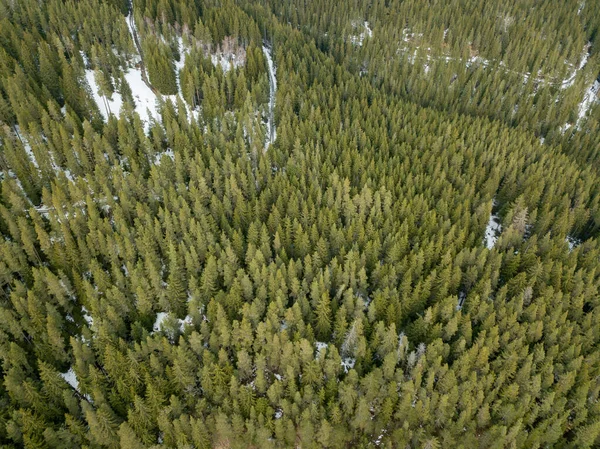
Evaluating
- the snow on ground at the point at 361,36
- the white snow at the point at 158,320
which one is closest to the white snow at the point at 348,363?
the white snow at the point at 158,320

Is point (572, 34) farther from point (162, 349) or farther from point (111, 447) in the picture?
point (111, 447)

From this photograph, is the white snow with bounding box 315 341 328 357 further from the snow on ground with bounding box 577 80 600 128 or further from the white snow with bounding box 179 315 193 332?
the snow on ground with bounding box 577 80 600 128

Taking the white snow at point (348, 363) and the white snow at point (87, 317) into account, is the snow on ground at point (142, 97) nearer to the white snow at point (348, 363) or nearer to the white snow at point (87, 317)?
the white snow at point (87, 317)

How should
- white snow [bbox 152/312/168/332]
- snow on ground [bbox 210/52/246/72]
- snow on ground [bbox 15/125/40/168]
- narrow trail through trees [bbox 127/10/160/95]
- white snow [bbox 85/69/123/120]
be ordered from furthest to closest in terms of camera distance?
snow on ground [bbox 210/52/246/72], narrow trail through trees [bbox 127/10/160/95], white snow [bbox 85/69/123/120], snow on ground [bbox 15/125/40/168], white snow [bbox 152/312/168/332]

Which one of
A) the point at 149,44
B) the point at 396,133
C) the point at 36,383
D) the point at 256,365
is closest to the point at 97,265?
the point at 36,383

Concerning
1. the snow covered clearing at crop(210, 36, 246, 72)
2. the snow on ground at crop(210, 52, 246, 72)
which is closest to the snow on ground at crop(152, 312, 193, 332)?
the snow on ground at crop(210, 52, 246, 72)

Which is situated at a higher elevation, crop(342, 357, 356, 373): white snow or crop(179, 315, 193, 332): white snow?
crop(342, 357, 356, 373): white snow

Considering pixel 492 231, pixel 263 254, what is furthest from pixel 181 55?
pixel 492 231

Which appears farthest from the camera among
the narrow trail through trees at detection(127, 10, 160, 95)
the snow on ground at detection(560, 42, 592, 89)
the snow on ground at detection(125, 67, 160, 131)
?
the snow on ground at detection(560, 42, 592, 89)

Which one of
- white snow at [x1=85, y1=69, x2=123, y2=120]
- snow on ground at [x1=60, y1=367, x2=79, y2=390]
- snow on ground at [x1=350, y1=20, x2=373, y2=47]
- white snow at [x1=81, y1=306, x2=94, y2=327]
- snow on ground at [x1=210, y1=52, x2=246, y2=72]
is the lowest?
snow on ground at [x1=60, y1=367, x2=79, y2=390]
